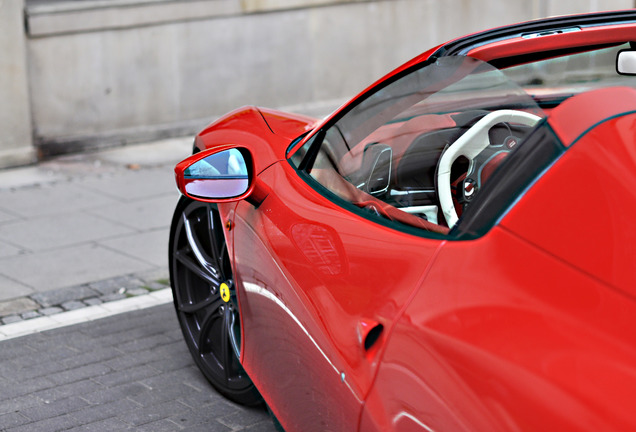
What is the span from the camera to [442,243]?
2.31 meters

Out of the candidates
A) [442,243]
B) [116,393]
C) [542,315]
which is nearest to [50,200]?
[116,393]

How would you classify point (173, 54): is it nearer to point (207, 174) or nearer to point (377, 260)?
point (207, 174)

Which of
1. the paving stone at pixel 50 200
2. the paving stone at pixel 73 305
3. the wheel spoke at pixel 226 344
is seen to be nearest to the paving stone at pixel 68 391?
the wheel spoke at pixel 226 344

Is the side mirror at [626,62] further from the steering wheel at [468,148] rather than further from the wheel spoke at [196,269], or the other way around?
the wheel spoke at [196,269]

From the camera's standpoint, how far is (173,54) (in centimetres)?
955

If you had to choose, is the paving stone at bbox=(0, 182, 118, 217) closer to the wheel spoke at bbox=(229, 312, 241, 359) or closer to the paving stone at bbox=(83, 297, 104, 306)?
the paving stone at bbox=(83, 297, 104, 306)

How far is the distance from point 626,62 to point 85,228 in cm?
463

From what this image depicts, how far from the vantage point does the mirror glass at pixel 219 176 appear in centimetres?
333

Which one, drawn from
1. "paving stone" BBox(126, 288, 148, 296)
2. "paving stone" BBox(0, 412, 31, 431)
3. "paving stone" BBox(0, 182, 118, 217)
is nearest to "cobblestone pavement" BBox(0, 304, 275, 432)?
"paving stone" BBox(0, 412, 31, 431)

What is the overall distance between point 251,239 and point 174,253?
116 cm

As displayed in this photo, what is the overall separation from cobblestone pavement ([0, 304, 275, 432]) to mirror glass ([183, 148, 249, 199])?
112cm

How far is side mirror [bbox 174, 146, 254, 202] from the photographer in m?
3.33

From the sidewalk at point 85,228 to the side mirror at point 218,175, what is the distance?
7.33ft

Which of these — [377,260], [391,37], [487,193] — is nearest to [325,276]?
[377,260]
